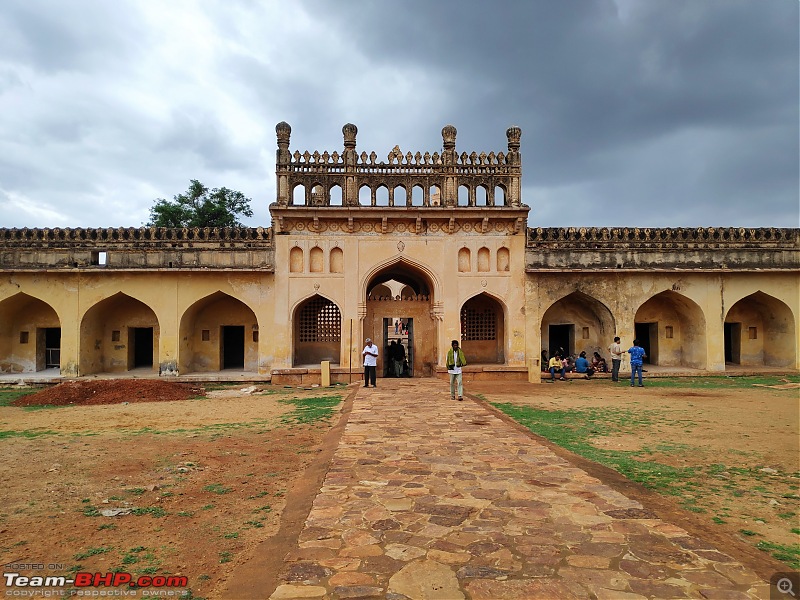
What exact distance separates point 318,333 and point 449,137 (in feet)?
28.6

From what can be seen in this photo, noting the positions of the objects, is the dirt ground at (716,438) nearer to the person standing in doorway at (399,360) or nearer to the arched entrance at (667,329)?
the person standing in doorway at (399,360)

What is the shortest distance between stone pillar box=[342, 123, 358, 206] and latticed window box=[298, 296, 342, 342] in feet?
13.8

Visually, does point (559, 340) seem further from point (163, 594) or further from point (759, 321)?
point (163, 594)

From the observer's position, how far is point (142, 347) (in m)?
19.6

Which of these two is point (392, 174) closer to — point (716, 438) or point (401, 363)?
point (401, 363)

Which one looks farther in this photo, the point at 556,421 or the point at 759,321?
the point at 759,321

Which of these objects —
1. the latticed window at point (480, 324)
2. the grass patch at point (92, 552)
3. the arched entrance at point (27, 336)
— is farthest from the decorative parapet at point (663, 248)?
the arched entrance at point (27, 336)

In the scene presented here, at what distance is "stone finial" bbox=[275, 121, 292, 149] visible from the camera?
1656cm

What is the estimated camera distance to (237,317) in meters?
18.7

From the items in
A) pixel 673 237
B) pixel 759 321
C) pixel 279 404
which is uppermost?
pixel 673 237

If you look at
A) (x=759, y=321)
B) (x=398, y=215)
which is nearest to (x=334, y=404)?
(x=398, y=215)

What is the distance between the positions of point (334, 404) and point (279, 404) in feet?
4.77

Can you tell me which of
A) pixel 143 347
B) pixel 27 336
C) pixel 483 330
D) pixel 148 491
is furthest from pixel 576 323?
pixel 27 336
